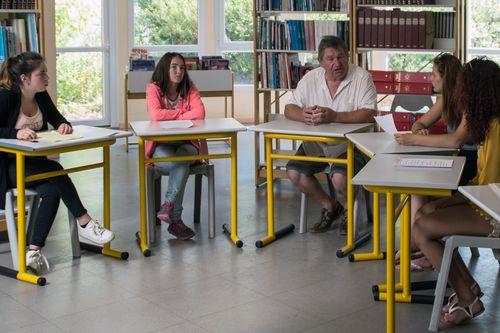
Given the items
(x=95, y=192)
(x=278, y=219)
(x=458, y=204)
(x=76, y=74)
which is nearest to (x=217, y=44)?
(x=76, y=74)

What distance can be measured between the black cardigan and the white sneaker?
0.48m

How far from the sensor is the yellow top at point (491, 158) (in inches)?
141

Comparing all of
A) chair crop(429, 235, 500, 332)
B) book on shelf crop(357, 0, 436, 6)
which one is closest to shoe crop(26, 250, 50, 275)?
chair crop(429, 235, 500, 332)

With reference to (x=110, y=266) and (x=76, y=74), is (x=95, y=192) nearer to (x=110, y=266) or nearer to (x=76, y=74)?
(x=110, y=266)

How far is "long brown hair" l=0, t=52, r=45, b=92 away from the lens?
4.73 metres

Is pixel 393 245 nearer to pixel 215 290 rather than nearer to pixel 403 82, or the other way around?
pixel 215 290

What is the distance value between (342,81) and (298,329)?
224 centimetres

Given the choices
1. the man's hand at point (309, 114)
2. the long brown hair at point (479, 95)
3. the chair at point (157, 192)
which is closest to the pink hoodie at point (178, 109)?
the chair at point (157, 192)

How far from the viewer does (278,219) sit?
5738 millimetres

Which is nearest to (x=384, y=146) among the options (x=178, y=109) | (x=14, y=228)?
(x=178, y=109)

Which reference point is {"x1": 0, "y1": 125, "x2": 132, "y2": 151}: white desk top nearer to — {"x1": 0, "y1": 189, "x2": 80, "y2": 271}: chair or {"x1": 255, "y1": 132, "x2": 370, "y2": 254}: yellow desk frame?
{"x1": 0, "y1": 189, "x2": 80, "y2": 271}: chair

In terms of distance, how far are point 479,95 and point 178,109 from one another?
7.47 ft

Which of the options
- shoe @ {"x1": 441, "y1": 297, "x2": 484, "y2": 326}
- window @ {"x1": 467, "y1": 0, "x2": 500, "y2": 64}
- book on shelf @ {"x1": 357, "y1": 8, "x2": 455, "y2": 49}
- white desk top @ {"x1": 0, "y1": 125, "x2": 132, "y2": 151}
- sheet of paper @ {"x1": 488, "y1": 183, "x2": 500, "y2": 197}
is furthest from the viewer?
window @ {"x1": 467, "y1": 0, "x2": 500, "y2": 64}

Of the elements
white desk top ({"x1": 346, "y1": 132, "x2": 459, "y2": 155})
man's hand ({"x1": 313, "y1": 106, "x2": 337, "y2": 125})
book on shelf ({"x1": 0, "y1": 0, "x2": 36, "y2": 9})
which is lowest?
white desk top ({"x1": 346, "y1": 132, "x2": 459, "y2": 155})
